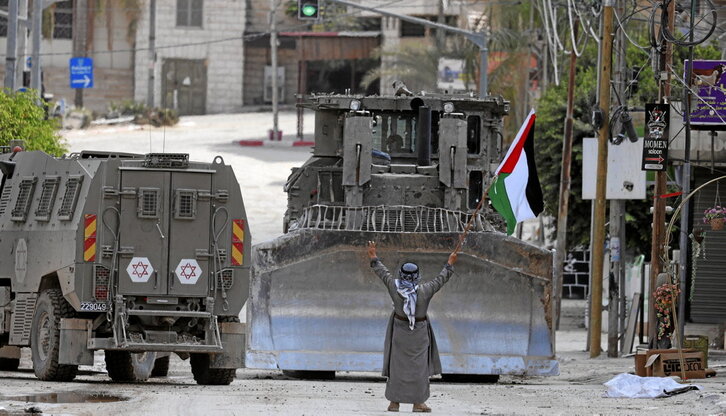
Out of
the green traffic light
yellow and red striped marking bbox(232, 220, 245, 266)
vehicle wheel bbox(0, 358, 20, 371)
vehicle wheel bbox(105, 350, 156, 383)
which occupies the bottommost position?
vehicle wheel bbox(0, 358, 20, 371)

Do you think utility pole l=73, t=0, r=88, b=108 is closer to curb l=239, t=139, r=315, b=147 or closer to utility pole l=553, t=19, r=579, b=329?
curb l=239, t=139, r=315, b=147

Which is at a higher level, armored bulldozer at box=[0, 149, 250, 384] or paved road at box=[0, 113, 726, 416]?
armored bulldozer at box=[0, 149, 250, 384]

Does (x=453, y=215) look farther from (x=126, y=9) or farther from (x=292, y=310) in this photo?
(x=126, y=9)

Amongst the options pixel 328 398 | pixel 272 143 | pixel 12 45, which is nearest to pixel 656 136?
pixel 328 398

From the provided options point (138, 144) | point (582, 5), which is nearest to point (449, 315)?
point (582, 5)

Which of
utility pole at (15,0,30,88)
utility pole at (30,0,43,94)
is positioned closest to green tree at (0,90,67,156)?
utility pole at (15,0,30,88)

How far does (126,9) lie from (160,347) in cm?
5324

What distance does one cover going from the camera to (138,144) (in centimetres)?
5578

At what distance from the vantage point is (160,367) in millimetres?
20219

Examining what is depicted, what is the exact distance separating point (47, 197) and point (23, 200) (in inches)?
28.6

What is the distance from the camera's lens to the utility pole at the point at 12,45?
1156 inches

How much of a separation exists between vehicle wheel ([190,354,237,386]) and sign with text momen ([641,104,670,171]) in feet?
21.3

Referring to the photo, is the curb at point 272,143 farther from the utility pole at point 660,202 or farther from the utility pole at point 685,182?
the utility pole at point 660,202

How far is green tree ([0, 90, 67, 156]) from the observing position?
27316 millimetres
